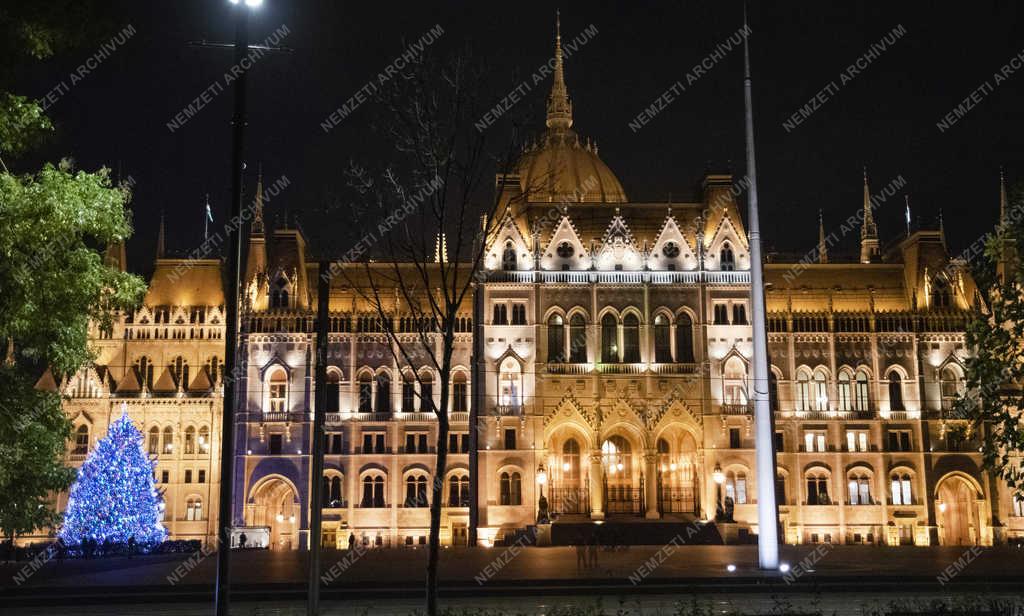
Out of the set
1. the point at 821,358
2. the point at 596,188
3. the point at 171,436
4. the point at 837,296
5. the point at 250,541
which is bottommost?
the point at 250,541

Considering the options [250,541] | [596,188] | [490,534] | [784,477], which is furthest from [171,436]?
[784,477]

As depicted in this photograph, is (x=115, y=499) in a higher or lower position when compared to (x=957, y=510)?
higher

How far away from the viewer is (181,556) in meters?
46.7

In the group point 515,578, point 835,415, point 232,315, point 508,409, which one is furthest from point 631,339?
point 232,315

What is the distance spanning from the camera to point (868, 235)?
8619cm

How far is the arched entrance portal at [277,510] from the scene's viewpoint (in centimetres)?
6506


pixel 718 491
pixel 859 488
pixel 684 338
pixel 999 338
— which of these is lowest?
pixel 859 488

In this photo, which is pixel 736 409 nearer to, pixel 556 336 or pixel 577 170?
pixel 556 336

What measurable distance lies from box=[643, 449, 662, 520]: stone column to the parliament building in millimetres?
109

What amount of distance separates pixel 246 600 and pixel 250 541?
34361mm

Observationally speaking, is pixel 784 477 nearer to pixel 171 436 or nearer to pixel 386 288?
pixel 386 288

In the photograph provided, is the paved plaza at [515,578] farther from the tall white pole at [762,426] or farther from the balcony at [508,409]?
the balcony at [508,409]

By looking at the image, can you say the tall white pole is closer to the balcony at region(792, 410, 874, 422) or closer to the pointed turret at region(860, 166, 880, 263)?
the balcony at region(792, 410, 874, 422)

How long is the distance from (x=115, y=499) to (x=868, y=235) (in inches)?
2343
